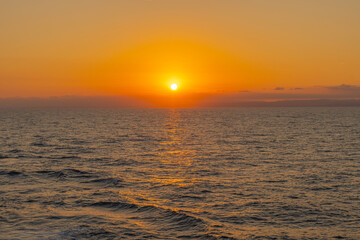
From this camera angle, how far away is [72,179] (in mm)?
31359

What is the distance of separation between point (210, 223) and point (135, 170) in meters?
16.7

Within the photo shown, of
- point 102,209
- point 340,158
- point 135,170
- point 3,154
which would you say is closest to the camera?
point 102,209

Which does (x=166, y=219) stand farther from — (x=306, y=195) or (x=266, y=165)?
(x=266, y=165)

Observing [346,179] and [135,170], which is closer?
[346,179]

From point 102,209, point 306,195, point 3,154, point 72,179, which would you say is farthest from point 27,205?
point 3,154

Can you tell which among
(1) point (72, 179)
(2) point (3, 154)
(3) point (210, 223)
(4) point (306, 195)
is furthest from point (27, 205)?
(2) point (3, 154)

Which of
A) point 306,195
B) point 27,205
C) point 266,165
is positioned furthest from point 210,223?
point 266,165

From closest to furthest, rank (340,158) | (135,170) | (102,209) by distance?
(102,209)
(135,170)
(340,158)

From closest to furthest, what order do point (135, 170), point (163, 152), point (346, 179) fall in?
1. point (346, 179)
2. point (135, 170)
3. point (163, 152)

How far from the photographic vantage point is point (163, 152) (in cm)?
5016

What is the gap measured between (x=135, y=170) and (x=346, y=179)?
19.4 metres

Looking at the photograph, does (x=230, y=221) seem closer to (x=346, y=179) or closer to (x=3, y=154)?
(x=346, y=179)

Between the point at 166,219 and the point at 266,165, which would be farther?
the point at 266,165

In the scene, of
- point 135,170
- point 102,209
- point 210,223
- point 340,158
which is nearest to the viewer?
point 210,223
